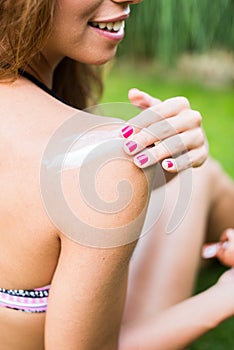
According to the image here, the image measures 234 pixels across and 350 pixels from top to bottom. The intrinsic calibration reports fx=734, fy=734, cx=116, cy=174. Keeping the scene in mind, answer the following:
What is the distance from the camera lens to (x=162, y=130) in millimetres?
1163

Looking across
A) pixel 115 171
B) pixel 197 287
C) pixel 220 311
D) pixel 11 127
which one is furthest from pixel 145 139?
pixel 197 287

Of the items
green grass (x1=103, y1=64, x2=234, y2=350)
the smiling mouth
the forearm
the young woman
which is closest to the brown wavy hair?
the young woman

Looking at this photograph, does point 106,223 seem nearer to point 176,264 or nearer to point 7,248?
point 7,248

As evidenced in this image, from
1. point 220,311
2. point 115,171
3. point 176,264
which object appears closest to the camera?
point 115,171

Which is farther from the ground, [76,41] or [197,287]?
[76,41]

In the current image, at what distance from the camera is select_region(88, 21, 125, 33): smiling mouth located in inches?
52.7

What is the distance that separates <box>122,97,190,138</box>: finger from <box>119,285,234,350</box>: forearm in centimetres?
45

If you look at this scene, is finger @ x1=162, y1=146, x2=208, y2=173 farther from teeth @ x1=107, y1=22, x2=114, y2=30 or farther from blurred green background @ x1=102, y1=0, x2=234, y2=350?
blurred green background @ x1=102, y1=0, x2=234, y2=350

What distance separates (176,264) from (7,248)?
659 millimetres

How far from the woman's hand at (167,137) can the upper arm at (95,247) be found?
0.03 metres

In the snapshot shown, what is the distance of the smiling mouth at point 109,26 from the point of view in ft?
4.39

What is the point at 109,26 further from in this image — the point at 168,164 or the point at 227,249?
the point at 227,249

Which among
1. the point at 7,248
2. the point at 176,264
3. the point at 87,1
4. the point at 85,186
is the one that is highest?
the point at 87,1

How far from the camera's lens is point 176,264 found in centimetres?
180
